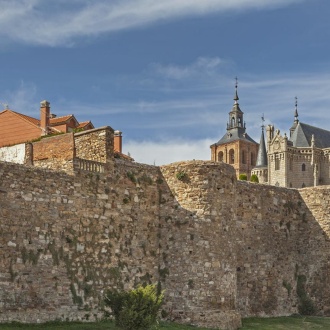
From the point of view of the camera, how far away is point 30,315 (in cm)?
2341

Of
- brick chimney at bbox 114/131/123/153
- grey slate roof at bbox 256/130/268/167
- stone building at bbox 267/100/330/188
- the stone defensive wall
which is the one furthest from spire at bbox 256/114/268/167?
the stone defensive wall

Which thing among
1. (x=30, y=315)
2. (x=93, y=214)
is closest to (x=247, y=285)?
(x=93, y=214)

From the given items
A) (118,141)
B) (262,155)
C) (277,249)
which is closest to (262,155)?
(262,155)

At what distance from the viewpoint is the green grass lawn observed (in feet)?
75.9

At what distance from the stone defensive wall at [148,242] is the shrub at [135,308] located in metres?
2.40

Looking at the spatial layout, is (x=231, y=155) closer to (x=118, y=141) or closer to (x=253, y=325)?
(x=118, y=141)

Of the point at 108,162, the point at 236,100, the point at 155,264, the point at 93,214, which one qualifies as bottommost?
the point at 155,264

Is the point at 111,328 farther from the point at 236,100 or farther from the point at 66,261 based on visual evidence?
the point at 236,100

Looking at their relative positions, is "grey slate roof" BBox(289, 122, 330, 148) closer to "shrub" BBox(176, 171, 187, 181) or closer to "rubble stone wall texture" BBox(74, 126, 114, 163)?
"shrub" BBox(176, 171, 187, 181)

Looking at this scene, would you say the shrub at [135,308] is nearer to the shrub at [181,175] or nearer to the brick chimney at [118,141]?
the shrub at [181,175]

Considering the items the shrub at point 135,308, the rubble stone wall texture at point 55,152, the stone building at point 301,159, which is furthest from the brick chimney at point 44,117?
the stone building at point 301,159

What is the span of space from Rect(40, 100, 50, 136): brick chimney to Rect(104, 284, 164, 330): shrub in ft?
80.6

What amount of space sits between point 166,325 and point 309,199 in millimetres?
12250

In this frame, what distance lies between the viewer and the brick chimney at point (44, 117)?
4640 cm
